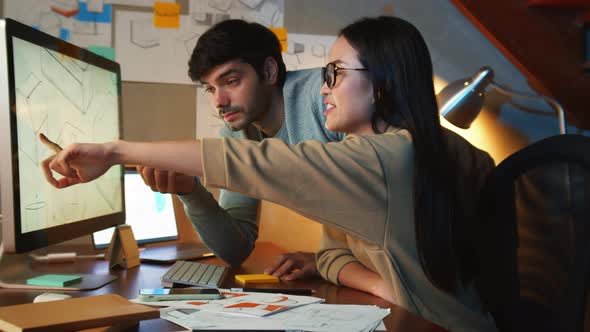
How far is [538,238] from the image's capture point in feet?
3.22

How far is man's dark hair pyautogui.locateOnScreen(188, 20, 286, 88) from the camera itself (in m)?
1.68

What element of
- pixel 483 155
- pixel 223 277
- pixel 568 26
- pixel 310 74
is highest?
pixel 568 26

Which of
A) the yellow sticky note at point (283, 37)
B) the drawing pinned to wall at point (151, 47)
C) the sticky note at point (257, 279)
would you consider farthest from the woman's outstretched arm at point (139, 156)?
the yellow sticky note at point (283, 37)

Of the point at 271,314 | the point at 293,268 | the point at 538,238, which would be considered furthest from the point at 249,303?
Answer: the point at 538,238

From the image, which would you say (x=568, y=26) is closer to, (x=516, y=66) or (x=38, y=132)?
(x=516, y=66)

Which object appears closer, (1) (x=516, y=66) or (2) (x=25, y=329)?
(2) (x=25, y=329)

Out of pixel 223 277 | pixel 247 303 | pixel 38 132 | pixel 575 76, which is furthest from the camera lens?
pixel 575 76

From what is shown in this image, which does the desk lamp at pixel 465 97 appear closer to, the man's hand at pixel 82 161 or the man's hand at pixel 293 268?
the man's hand at pixel 293 268

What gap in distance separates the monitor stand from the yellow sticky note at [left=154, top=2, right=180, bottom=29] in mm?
1146

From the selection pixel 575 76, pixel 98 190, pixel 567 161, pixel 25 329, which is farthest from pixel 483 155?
pixel 575 76

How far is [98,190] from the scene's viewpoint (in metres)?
1.26

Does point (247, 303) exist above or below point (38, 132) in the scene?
below

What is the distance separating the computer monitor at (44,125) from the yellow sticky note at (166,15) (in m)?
0.96

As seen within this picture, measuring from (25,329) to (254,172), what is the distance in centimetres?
36
